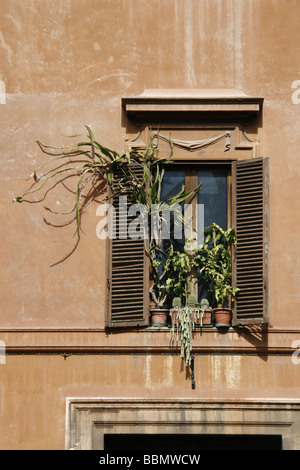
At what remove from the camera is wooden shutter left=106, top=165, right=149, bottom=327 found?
14.7 m

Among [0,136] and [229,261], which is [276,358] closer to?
[229,261]

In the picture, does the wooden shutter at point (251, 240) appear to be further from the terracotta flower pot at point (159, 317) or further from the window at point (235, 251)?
the terracotta flower pot at point (159, 317)

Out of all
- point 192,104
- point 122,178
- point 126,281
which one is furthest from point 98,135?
point 126,281

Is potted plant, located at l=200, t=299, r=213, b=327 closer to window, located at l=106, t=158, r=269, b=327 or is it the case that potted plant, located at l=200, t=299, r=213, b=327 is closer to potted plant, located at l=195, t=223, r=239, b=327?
potted plant, located at l=195, t=223, r=239, b=327

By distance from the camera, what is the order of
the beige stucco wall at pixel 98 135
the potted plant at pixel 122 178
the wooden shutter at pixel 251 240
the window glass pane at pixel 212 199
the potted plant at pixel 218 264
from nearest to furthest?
the beige stucco wall at pixel 98 135 < the wooden shutter at pixel 251 240 < the potted plant at pixel 218 264 < the potted plant at pixel 122 178 < the window glass pane at pixel 212 199

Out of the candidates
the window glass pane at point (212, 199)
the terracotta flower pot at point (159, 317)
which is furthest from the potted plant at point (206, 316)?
the window glass pane at point (212, 199)

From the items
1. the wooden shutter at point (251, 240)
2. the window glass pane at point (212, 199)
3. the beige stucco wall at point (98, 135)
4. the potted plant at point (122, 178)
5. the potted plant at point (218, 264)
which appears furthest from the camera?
the window glass pane at point (212, 199)

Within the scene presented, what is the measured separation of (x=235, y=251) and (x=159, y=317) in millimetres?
1030

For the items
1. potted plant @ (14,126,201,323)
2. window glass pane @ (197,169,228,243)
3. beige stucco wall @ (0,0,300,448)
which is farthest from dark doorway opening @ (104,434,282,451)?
window glass pane @ (197,169,228,243)

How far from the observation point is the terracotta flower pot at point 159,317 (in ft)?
48.4

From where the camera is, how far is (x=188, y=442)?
48.8 ft

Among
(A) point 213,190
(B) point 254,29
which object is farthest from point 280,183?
(B) point 254,29

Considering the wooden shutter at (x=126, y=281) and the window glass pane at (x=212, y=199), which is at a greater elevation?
the window glass pane at (x=212, y=199)

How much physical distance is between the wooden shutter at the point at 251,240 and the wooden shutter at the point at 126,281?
3.02ft
